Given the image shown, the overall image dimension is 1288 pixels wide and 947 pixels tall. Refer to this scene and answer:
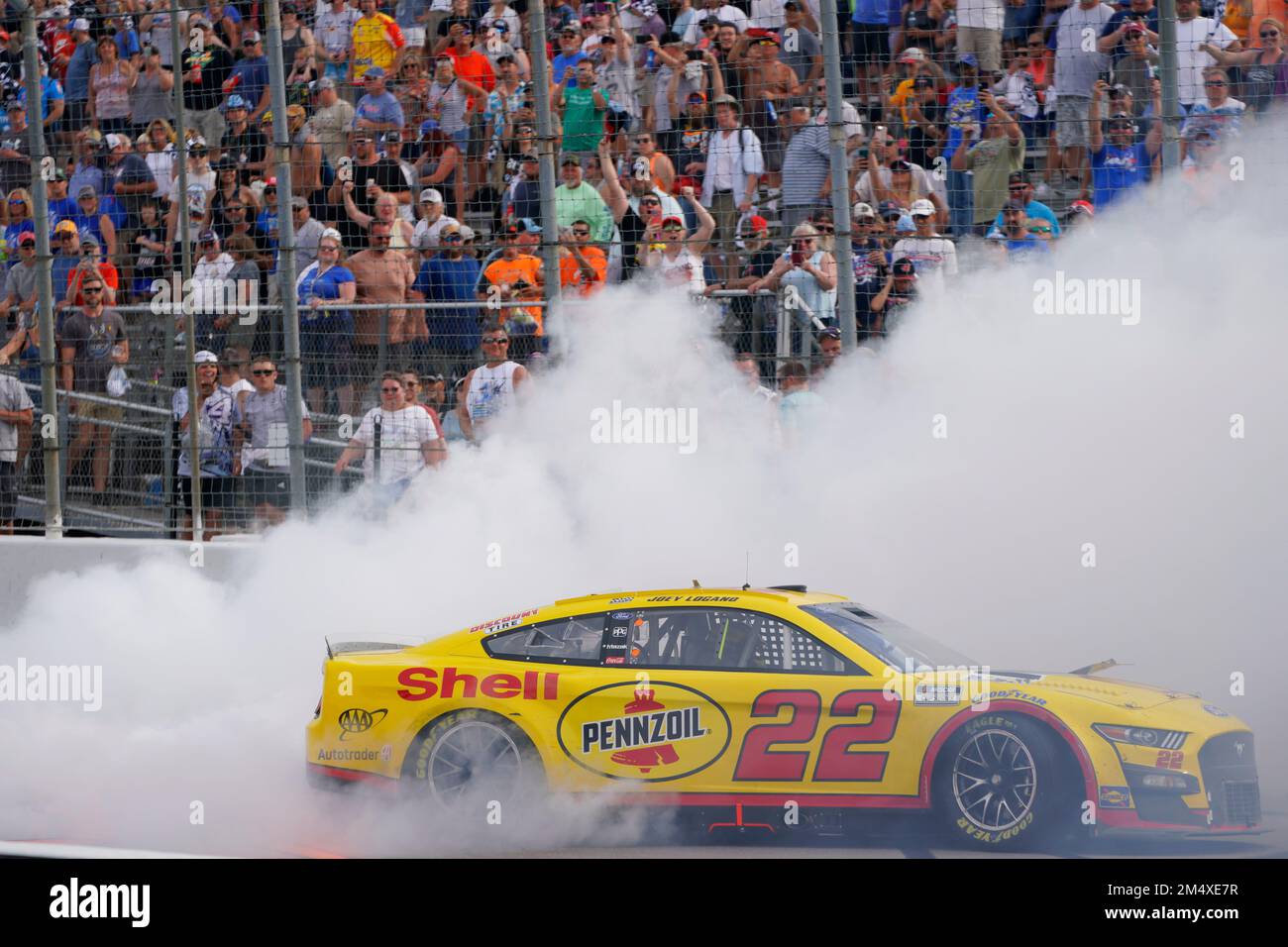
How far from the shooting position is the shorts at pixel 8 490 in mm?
11898

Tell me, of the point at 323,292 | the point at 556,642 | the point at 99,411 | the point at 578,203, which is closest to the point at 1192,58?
the point at 578,203

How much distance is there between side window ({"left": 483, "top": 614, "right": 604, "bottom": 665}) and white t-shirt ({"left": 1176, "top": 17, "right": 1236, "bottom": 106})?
16.2 feet

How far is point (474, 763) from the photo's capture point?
25.8 ft

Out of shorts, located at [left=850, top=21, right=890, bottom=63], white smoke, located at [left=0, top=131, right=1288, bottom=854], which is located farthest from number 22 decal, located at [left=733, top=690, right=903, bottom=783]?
shorts, located at [left=850, top=21, right=890, bottom=63]

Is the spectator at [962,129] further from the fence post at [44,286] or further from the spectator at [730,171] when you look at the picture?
the fence post at [44,286]

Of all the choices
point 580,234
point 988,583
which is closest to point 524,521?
point 580,234

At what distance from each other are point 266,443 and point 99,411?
141 cm

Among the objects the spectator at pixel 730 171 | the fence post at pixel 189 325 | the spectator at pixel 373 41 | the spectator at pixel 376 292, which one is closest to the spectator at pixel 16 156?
the fence post at pixel 189 325

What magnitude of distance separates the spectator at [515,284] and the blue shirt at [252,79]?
214 centimetres

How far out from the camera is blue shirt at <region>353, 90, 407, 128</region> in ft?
37.8

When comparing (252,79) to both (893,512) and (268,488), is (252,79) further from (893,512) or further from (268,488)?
(893,512)

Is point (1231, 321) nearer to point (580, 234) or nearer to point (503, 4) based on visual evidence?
point (580, 234)

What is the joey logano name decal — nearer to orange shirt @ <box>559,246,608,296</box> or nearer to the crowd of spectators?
the crowd of spectators
